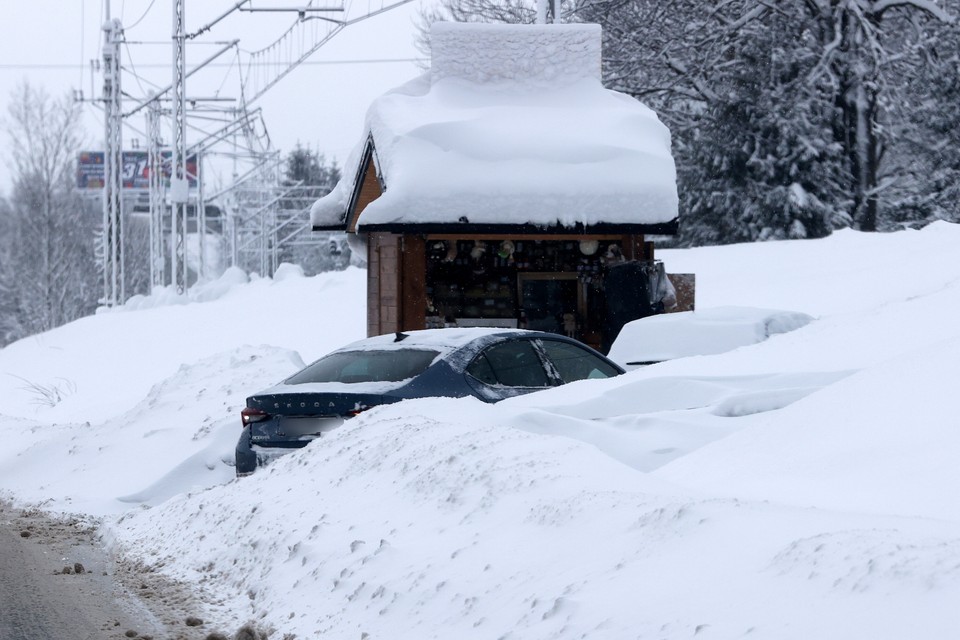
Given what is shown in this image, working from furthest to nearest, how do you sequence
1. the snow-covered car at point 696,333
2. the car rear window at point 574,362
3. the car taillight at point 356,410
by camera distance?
1. the snow-covered car at point 696,333
2. the car rear window at point 574,362
3. the car taillight at point 356,410

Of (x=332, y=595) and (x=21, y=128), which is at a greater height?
(x=21, y=128)

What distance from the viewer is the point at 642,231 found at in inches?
644

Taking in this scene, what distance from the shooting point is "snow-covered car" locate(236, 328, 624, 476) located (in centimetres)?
897

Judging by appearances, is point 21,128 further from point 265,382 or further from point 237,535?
point 237,535

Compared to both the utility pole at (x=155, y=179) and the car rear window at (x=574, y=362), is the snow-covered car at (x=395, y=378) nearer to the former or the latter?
the car rear window at (x=574, y=362)

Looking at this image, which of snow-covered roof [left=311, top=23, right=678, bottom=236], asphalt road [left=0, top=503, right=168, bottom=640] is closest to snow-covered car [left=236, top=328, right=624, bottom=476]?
asphalt road [left=0, top=503, right=168, bottom=640]

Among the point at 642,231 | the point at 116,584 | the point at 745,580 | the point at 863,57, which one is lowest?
the point at 116,584

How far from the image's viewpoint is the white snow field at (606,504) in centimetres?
411

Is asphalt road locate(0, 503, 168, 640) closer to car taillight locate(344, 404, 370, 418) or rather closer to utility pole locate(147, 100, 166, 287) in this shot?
car taillight locate(344, 404, 370, 418)

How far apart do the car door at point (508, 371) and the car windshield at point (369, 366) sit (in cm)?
40

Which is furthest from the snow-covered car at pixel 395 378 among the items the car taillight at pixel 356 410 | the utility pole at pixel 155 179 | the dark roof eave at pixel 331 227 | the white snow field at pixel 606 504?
the utility pole at pixel 155 179

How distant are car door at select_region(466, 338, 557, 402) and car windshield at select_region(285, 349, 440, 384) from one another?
15.7 inches

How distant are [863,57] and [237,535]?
27475mm

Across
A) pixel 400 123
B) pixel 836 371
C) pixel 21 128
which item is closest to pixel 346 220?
pixel 400 123
